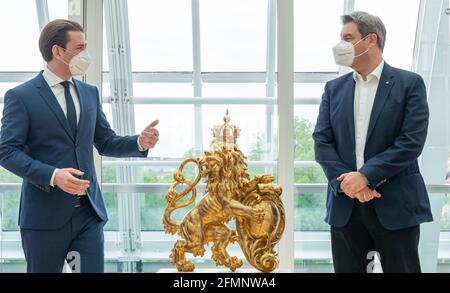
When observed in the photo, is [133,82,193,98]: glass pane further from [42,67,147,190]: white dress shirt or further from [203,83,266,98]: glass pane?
[42,67,147,190]: white dress shirt

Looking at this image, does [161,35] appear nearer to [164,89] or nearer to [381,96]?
[164,89]

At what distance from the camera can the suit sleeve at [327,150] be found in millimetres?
2227

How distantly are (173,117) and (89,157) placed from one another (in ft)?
2.38

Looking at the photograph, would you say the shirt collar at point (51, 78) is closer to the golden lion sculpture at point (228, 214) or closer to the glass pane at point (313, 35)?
the golden lion sculpture at point (228, 214)

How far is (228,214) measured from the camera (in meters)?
2.15

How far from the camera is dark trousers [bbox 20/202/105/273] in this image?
216 centimetres

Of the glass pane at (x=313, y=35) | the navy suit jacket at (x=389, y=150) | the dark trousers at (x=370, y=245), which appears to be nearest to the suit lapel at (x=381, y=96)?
the navy suit jacket at (x=389, y=150)

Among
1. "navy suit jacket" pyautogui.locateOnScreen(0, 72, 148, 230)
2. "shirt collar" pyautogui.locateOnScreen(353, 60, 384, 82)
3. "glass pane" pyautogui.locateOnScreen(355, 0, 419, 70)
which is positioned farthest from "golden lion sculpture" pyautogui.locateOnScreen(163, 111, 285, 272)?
"glass pane" pyautogui.locateOnScreen(355, 0, 419, 70)

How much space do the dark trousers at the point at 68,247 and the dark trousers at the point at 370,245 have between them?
3.23ft

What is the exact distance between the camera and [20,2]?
2939 mm

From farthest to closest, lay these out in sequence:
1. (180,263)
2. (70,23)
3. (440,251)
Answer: (440,251) → (70,23) → (180,263)
